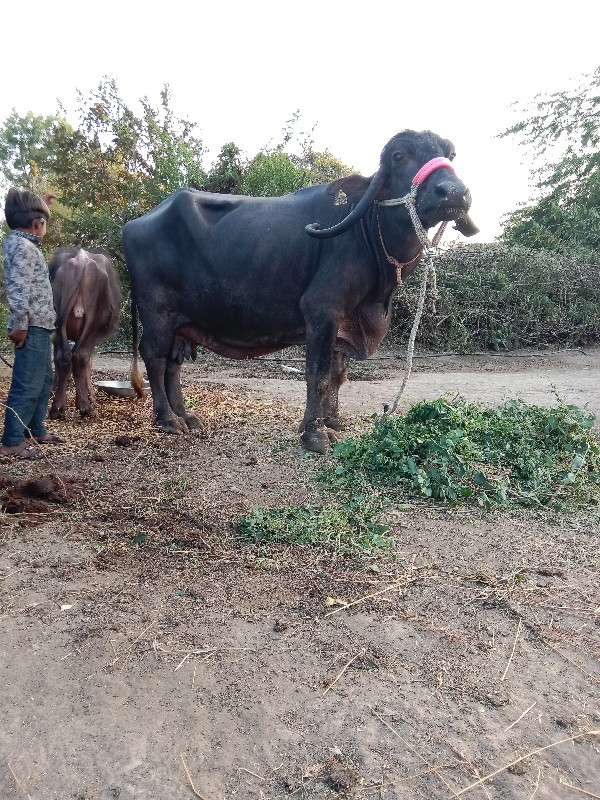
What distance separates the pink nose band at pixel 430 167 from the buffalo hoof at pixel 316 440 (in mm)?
1762

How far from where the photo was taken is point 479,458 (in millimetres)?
3859

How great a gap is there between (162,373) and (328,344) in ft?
5.07

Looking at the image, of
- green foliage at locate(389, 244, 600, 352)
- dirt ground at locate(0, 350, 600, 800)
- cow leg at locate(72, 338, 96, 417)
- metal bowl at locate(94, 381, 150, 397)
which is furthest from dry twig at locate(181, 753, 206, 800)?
A: green foliage at locate(389, 244, 600, 352)

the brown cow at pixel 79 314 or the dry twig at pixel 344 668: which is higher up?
the brown cow at pixel 79 314

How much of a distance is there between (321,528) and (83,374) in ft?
11.1

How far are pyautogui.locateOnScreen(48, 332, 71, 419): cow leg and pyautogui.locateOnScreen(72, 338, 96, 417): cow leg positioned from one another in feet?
0.24

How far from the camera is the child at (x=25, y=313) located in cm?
450

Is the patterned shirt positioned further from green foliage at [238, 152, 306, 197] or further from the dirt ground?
green foliage at [238, 152, 306, 197]

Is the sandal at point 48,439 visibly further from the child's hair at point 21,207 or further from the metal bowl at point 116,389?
the metal bowl at point 116,389

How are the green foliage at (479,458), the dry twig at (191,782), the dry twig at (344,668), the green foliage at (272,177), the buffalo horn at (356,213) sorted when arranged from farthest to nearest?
1. the green foliage at (272,177)
2. the buffalo horn at (356,213)
3. the green foliage at (479,458)
4. the dry twig at (344,668)
5. the dry twig at (191,782)

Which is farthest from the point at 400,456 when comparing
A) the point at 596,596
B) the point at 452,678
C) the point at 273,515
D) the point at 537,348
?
the point at 537,348

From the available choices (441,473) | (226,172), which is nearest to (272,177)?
(226,172)

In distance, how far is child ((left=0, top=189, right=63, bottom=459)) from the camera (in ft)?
14.8

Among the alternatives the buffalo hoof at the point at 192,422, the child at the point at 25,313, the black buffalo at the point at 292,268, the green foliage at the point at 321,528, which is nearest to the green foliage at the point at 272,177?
the black buffalo at the point at 292,268
